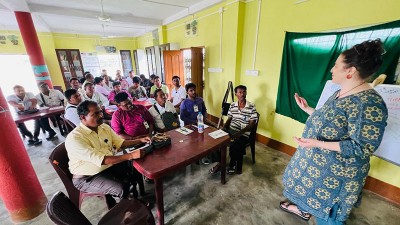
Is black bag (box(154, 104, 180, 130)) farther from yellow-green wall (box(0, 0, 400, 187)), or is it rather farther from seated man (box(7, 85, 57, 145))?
seated man (box(7, 85, 57, 145))

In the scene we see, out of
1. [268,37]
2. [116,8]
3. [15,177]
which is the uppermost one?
[116,8]

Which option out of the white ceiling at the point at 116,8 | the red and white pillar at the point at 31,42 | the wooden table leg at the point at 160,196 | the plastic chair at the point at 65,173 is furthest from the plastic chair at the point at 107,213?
the red and white pillar at the point at 31,42

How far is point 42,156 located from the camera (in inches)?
118

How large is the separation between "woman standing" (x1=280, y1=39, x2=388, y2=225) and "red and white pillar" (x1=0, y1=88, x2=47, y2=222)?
2653mm

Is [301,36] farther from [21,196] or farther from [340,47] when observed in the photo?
[21,196]

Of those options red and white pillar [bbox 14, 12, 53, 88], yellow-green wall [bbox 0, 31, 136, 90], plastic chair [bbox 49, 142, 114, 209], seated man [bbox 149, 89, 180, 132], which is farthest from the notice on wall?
plastic chair [bbox 49, 142, 114, 209]

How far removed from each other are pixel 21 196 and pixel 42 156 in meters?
1.58

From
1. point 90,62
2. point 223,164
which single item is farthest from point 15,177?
point 90,62

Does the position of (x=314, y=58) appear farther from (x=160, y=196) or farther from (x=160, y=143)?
(x=160, y=196)

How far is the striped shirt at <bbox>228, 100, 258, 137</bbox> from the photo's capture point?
100 inches

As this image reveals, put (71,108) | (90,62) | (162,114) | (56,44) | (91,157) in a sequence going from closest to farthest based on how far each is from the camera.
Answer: (91,157) → (71,108) → (162,114) → (56,44) → (90,62)

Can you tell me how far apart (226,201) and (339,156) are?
1.33 meters

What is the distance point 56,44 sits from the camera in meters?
7.22

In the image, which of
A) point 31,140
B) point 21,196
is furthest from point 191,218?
point 31,140
